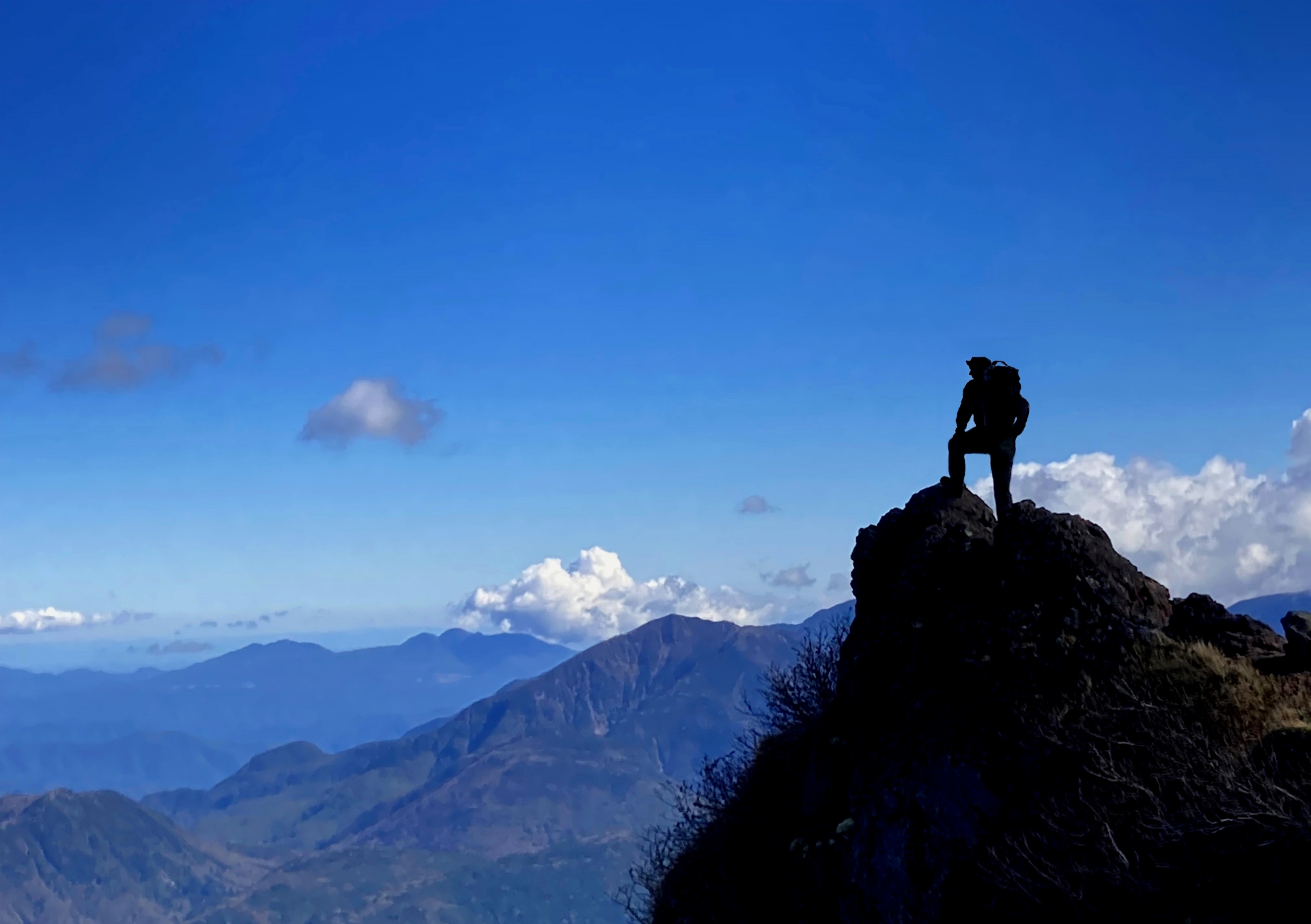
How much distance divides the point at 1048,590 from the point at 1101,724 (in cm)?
328

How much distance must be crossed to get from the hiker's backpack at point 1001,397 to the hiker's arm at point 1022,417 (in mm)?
54

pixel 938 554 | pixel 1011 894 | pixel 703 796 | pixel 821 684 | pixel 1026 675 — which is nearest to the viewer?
pixel 1011 894

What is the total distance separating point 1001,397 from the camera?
25.6 m

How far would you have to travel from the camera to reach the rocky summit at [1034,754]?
57.7 ft

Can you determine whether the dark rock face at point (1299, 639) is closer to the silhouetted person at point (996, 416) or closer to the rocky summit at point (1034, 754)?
the rocky summit at point (1034, 754)

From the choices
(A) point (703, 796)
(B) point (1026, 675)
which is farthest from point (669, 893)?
Answer: (B) point (1026, 675)

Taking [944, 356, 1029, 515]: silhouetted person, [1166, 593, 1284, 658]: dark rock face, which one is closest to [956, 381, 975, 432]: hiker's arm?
[944, 356, 1029, 515]: silhouetted person

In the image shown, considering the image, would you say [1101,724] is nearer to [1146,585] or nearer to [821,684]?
[1146,585]

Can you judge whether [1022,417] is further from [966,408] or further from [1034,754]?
[1034,754]

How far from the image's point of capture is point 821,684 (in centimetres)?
3591

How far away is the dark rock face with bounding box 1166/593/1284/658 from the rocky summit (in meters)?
0.06

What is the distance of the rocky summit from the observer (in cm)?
1758

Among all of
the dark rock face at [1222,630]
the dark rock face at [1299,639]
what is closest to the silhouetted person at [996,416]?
the dark rock face at [1222,630]

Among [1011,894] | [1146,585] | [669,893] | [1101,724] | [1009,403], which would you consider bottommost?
[669,893]
